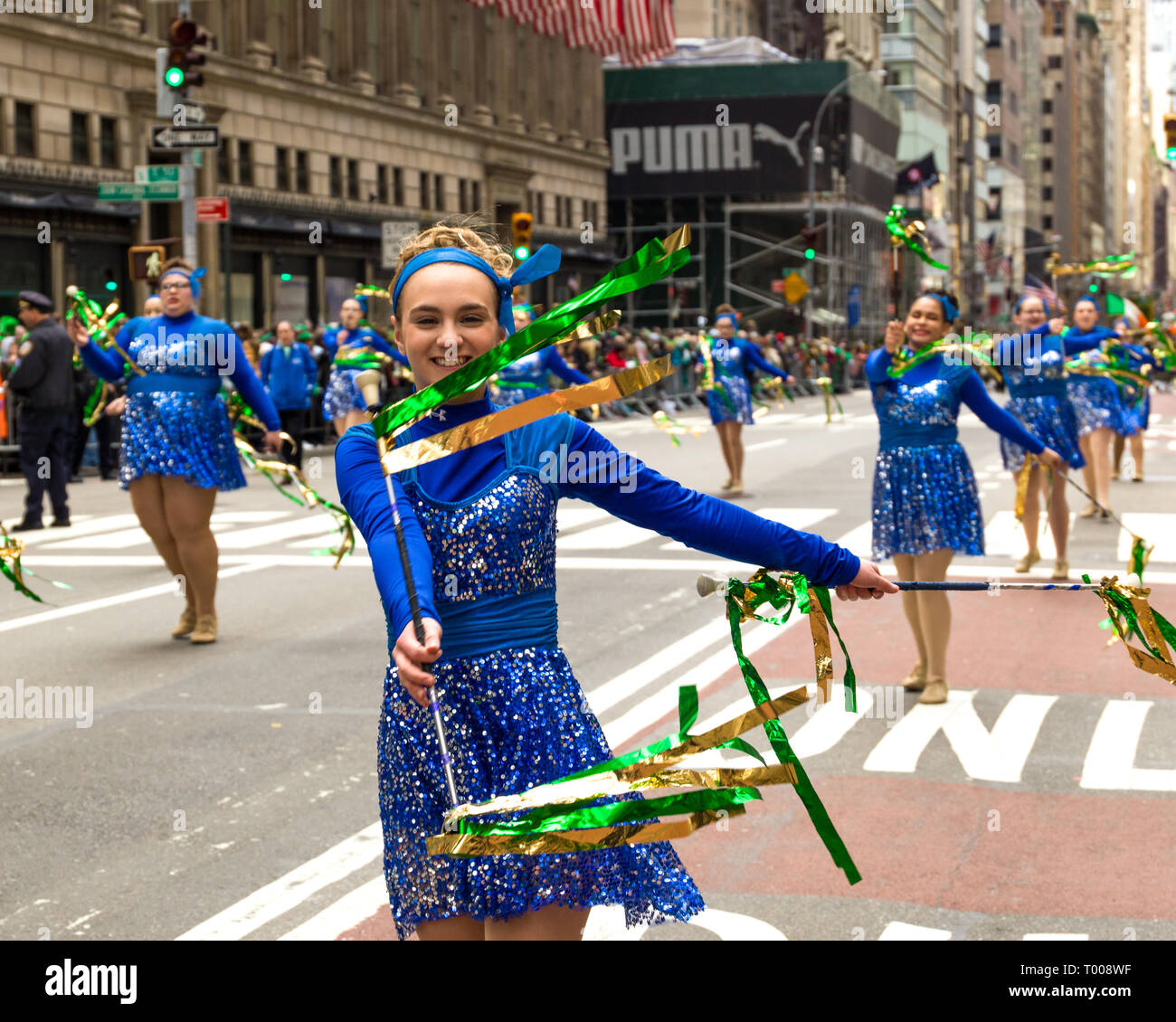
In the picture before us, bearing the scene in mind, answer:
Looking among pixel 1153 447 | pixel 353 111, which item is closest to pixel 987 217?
pixel 353 111

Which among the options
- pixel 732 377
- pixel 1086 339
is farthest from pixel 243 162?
pixel 1086 339

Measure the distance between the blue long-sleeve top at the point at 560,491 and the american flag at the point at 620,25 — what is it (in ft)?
151

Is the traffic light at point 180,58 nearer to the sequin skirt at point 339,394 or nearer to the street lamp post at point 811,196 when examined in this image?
the sequin skirt at point 339,394

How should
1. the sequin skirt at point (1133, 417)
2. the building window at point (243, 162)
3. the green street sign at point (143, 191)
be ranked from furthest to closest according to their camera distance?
the building window at point (243, 162), the green street sign at point (143, 191), the sequin skirt at point (1133, 417)

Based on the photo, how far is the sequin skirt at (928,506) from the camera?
823cm

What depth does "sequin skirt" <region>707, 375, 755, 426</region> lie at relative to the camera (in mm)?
18781

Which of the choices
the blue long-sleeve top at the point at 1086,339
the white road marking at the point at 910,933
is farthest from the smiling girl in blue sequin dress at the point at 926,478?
the blue long-sleeve top at the point at 1086,339

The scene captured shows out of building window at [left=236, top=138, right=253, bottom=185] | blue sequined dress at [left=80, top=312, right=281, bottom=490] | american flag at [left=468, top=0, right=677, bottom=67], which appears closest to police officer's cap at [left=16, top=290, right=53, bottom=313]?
blue sequined dress at [left=80, top=312, right=281, bottom=490]

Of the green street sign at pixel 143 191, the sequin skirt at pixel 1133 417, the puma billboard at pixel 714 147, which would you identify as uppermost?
the puma billboard at pixel 714 147

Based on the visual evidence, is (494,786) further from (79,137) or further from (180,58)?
(79,137)

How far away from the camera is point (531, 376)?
1584 centimetres

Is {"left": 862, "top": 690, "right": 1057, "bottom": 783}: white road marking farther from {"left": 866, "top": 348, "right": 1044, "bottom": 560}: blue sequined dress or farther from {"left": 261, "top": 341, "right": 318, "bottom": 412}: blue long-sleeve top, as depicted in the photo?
{"left": 261, "top": 341, "right": 318, "bottom": 412}: blue long-sleeve top

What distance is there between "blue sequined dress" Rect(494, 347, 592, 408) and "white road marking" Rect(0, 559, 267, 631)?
3641mm
